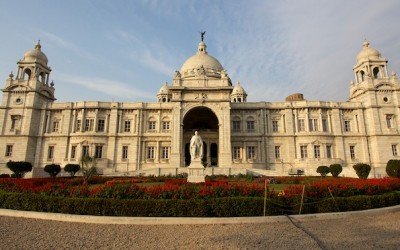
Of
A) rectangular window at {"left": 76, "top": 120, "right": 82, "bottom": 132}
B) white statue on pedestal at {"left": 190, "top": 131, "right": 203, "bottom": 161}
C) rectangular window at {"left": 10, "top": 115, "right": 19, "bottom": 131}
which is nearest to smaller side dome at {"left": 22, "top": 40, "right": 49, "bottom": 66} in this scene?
rectangular window at {"left": 10, "top": 115, "right": 19, "bottom": 131}

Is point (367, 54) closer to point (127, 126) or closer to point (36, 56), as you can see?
point (127, 126)

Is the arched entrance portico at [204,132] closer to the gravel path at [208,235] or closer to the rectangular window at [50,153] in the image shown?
the rectangular window at [50,153]

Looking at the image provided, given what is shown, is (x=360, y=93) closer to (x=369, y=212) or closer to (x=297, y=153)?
(x=297, y=153)

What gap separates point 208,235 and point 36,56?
4591 centimetres

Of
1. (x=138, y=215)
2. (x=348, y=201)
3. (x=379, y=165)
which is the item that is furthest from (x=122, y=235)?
(x=379, y=165)

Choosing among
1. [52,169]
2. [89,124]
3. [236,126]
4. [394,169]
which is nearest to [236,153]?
[236,126]

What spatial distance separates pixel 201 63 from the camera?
1873 inches

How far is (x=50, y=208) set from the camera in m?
10.4

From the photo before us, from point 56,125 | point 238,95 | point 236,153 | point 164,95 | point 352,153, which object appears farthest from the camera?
point 238,95

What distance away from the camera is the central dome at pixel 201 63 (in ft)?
155

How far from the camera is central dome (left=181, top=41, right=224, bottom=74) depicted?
4719cm

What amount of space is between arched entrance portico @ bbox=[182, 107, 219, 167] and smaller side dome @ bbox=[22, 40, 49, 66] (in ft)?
86.8

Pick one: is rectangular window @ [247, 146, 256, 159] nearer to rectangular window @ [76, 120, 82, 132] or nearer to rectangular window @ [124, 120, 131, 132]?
rectangular window @ [124, 120, 131, 132]

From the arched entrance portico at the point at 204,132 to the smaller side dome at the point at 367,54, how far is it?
26608 mm
